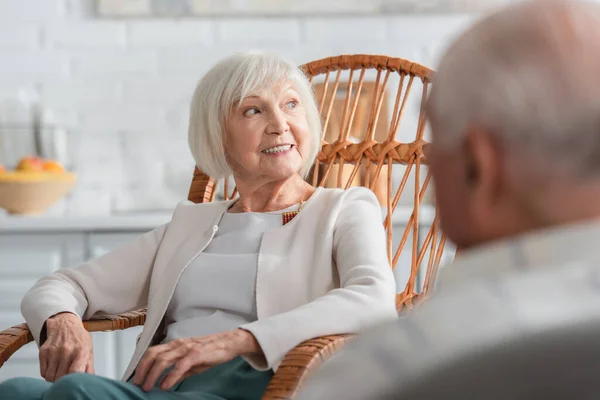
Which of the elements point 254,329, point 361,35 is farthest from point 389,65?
point 361,35

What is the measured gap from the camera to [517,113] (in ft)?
1.83

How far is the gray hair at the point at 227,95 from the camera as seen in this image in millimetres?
1477

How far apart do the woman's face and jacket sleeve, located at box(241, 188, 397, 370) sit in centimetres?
14

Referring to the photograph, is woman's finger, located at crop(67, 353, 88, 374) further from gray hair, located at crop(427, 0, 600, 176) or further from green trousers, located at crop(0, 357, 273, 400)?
gray hair, located at crop(427, 0, 600, 176)

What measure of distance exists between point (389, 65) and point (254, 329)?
801 millimetres

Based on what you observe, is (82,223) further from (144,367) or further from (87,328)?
(144,367)

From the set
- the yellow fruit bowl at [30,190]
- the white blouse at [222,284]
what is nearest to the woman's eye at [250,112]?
the white blouse at [222,284]

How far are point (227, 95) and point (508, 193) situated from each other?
Result: 3.16 ft

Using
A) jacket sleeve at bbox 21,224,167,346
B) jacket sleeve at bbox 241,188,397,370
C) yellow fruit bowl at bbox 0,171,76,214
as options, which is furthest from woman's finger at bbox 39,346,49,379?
yellow fruit bowl at bbox 0,171,76,214

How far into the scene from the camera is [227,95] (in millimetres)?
1483

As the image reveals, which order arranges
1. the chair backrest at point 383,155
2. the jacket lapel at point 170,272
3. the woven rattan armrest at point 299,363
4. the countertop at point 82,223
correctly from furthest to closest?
the countertop at point 82,223
the chair backrest at point 383,155
the jacket lapel at point 170,272
the woven rattan armrest at point 299,363

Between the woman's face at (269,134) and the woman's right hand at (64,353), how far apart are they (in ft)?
1.30

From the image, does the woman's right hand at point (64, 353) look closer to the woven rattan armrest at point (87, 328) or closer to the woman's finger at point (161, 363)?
the woven rattan armrest at point (87, 328)

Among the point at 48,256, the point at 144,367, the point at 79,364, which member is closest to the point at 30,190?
the point at 48,256
